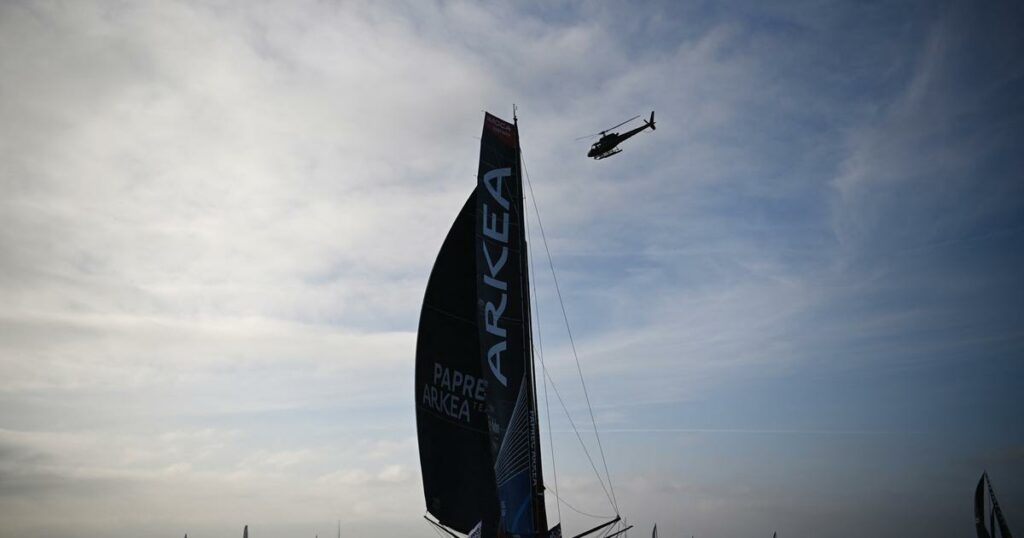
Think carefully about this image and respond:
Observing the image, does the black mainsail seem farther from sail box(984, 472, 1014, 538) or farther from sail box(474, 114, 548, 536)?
sail box(984, 472, 1014, 538)

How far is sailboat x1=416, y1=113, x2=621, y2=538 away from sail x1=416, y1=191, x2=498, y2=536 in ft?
0.15

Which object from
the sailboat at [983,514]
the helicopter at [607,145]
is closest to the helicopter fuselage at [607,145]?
the helicopter at [607,145]

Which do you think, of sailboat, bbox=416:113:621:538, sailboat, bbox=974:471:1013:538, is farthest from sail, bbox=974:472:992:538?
sailboat, bbox=416:113:621:538

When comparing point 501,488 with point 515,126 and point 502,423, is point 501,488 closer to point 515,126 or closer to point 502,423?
point 502,423

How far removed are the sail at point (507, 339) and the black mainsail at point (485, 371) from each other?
37mm

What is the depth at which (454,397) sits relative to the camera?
33.5m

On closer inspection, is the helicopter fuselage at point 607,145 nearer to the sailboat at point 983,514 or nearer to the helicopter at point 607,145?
the helicopter at point 607,145

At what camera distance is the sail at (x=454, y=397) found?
107 feet

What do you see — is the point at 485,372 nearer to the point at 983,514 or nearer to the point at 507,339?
the point at 507,339

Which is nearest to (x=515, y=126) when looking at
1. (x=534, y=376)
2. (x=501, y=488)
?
(x=534, y=376)

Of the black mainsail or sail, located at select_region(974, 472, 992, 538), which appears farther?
sail, located at select_region(974, 472, 992, 538)

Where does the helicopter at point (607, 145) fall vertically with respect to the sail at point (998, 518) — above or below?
above

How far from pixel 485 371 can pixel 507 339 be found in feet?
4.80

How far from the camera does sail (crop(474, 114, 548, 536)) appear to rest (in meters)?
26.8
